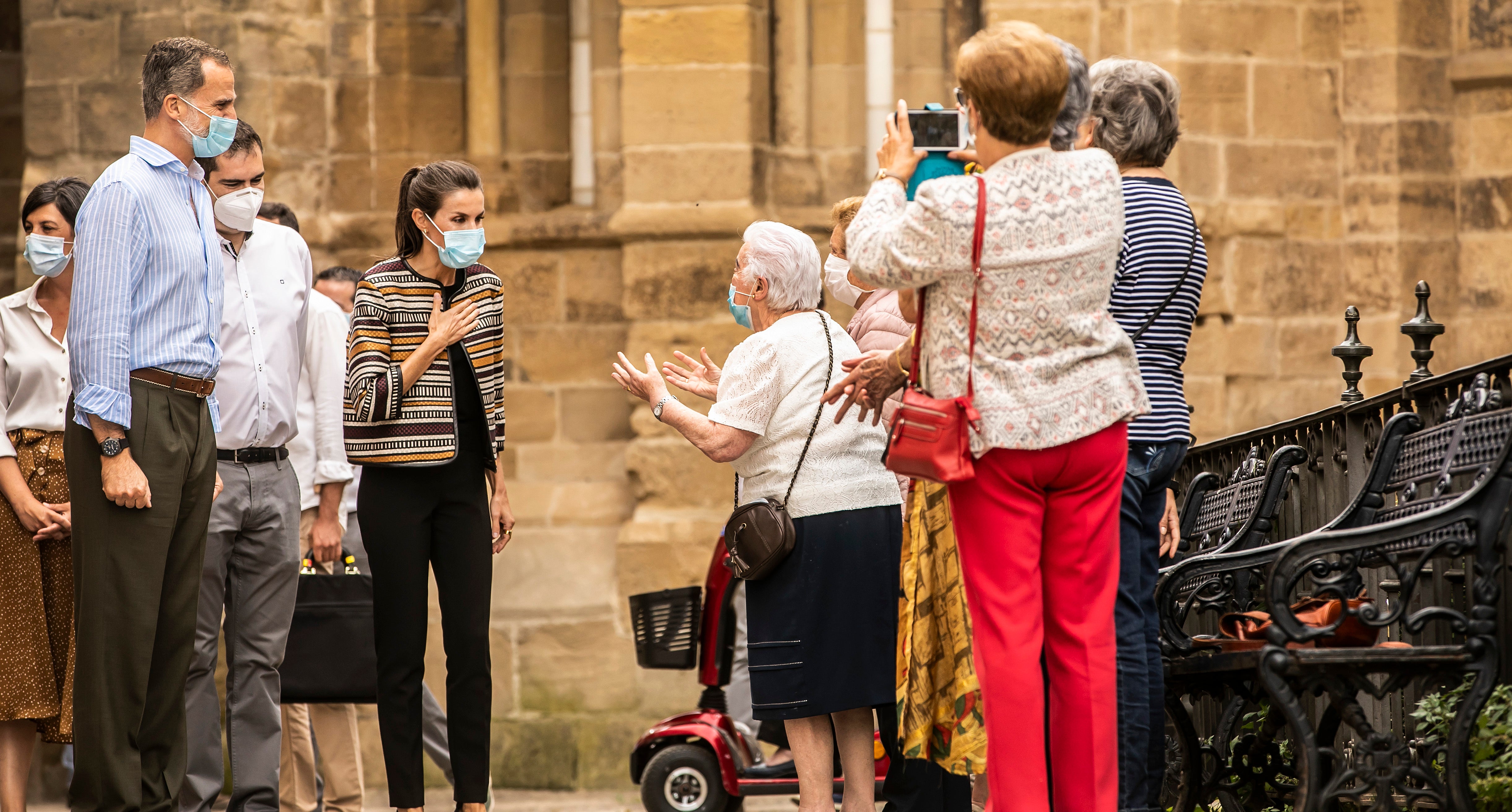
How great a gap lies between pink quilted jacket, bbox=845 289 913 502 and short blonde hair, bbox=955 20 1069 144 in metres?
1.43

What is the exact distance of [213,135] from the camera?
4402mm

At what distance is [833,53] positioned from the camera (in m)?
9.12

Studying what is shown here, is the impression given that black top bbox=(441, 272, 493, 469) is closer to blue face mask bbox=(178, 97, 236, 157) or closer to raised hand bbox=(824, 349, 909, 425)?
blue face mask bbox=(178, 97, 236, 157)

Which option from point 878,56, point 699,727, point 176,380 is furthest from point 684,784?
point 878,56

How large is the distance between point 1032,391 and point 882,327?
64.1 inches

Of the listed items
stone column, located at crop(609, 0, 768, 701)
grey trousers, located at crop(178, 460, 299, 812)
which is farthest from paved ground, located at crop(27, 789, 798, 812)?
grey trousers, located at crop(178, 460, 299, 812)

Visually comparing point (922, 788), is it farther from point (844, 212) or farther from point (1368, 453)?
point (844, 212)

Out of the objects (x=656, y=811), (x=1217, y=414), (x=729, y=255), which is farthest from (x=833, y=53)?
(x=656, y=811)

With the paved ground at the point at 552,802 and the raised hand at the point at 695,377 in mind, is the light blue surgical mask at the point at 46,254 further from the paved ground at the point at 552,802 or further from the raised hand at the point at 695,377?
the paved ground at the point at 552,802

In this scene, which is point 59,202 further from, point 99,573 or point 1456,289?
point 1456,289

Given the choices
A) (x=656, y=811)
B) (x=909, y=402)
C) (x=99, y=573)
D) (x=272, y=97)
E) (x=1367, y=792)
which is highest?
(x=272, y=97)

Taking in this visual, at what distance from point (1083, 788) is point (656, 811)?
3.57 meters

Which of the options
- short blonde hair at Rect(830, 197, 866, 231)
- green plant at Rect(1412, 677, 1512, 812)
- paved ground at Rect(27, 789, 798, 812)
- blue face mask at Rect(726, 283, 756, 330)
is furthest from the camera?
paved ground at Rect(27, 789, 798, 812)

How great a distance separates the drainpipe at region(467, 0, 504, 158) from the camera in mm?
9586
